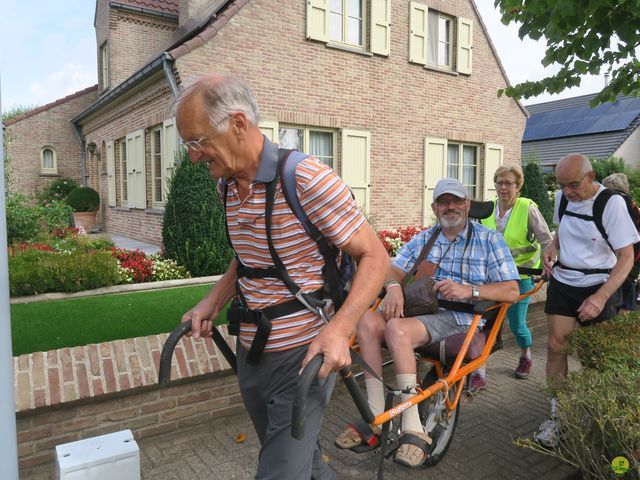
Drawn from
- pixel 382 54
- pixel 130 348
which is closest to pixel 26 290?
pixel 130 348

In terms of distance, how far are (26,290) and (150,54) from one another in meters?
13.7

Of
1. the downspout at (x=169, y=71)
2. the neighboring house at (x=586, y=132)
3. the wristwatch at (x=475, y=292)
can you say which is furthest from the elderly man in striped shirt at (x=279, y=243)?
the neighboring house at (x=586, y=132)

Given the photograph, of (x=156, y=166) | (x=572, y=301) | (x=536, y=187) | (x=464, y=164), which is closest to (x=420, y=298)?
(x=572, y=301)

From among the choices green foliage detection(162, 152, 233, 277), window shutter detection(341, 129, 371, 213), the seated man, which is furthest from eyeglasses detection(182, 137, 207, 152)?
window shutter detection(341, 129, 371, 213)

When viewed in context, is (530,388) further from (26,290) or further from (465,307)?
(26,290)

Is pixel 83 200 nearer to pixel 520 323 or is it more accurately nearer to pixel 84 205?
pixel 84 205

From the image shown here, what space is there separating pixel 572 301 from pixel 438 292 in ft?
3.58

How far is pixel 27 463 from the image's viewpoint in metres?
3.40

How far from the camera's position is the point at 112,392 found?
11.7 feet

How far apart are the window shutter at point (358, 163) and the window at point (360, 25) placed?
2.16 metres

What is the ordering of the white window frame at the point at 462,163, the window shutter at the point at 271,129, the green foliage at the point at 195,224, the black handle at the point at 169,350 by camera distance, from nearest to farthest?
the black handle at the point at 169,350
the green foliage at the point at 195,224
the window shutter at the point at 271,129
the white window frame at the point at 462,163

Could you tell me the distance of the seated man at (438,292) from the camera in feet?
10.6

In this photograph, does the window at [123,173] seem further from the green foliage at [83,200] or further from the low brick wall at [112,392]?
the low brick wall at [112,392]

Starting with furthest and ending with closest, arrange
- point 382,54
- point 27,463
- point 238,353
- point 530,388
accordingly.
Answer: point 382,54 < point 530,388 < point 27,463 < point 238,353
